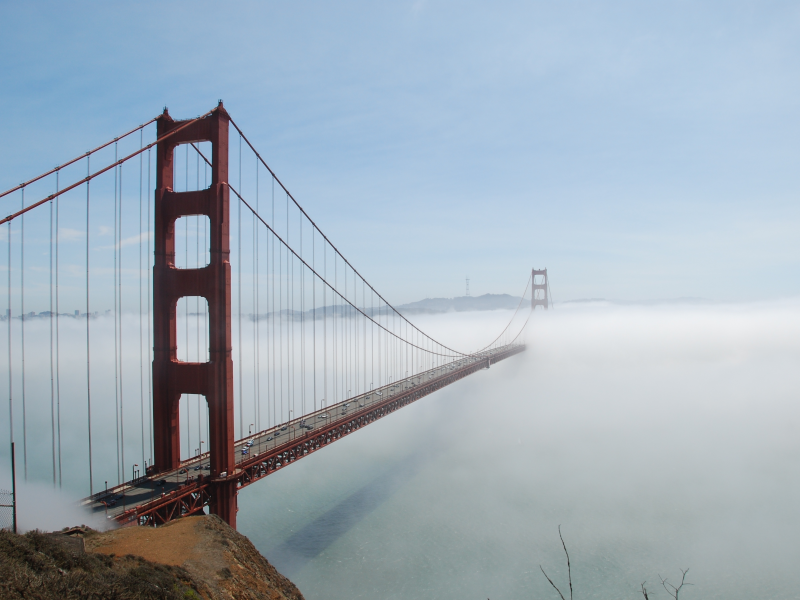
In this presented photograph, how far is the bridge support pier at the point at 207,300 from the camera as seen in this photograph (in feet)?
44.8

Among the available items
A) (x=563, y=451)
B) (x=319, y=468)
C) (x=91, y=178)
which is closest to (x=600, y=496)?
(x=563, y=451)

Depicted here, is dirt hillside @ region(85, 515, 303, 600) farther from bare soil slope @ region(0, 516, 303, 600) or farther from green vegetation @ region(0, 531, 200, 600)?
green vegetation @ region(0, 531, 200, 600)

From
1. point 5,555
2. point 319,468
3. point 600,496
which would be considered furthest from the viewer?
point 319,468

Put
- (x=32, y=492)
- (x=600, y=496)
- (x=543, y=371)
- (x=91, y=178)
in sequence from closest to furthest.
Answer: (x=32, y=492) < (x=91, y=178) < (x=600, y=496) < (x=543, y=371)

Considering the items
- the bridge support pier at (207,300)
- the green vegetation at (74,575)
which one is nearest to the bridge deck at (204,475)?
the bridge support pier at (207,300)

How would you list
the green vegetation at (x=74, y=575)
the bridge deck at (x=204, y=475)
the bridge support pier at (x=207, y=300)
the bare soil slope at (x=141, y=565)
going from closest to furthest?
the green vegetation at (x=74, y=575) → the bare soil slope at (x=141, y=565) → the bridge deck at (x=204, y=475) → the bridge support pier at (x=207, y=300)

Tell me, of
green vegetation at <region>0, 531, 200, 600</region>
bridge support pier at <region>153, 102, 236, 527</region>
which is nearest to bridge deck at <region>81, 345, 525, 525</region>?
bridge support pier at <region>153, 102, 236, 527</region>

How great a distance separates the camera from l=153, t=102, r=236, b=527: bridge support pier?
13.7m

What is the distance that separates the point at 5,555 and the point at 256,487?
24.5 metres

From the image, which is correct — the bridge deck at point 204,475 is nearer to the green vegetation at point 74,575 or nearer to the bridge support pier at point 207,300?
the bridge support pier at point 207,300

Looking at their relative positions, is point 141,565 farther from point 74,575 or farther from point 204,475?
point 204,475

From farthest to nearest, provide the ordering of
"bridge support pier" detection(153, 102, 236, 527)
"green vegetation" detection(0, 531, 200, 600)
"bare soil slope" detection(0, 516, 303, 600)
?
1. "bridge support pier" detection(153, 102, 236, 527)
2. "bare soil slope" detection(0, 516, 303, 600)
3. "green vegetation" detection(0, 531, 200, 600)

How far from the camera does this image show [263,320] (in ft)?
432

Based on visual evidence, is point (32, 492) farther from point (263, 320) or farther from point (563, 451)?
point (263, 320)
